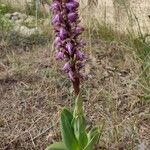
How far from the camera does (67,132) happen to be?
2.43 meters

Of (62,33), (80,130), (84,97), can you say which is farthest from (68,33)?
(84,97)

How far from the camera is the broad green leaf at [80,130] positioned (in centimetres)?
240

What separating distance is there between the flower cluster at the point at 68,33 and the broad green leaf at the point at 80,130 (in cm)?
21

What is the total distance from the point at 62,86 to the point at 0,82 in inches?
19.6

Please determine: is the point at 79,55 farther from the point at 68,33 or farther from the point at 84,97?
the point at 84,97

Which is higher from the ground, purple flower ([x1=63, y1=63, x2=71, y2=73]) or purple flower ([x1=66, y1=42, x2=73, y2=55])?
purple flower ([x1=66, y1=42, x2=73, y2=55])

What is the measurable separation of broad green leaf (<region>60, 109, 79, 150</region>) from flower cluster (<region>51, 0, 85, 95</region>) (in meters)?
0.22

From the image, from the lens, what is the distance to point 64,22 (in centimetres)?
224

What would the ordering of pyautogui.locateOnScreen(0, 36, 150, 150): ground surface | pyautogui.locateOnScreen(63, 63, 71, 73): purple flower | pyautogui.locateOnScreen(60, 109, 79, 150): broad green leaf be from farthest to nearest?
pyautogui.locateOnScreen(0, 36, 150, 150): ground surface, pyautogui.locateOnScreen(60, 109, 79, 150): broad green leaf, pyautogui.locateOnScreen(63, 63, 71, 73): purple flower

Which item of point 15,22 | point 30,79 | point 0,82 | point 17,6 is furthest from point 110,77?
point 17,6

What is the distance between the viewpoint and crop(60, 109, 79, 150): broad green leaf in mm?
2426

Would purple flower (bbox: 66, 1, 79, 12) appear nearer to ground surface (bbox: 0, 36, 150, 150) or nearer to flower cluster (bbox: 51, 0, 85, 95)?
flower cluster (bbox: 51, 0, 85, 95)

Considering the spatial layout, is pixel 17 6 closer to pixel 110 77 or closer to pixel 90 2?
pixel 90 2

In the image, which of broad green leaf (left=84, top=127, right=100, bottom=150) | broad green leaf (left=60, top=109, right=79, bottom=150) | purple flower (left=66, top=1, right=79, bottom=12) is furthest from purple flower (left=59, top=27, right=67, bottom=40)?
broad green leaf (left=84, top=127, right=100, bottom=150)
